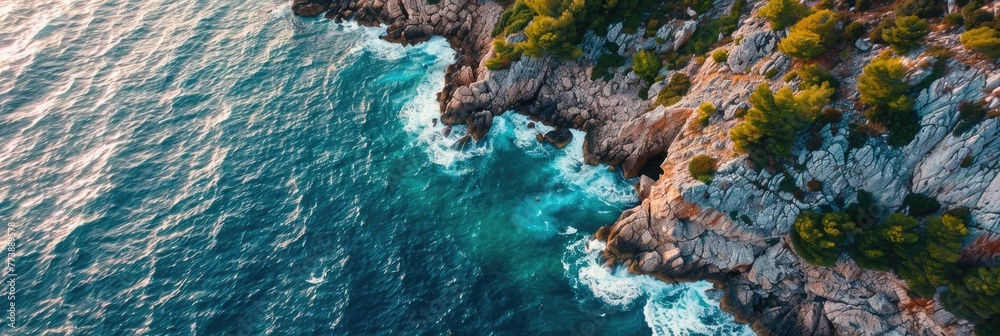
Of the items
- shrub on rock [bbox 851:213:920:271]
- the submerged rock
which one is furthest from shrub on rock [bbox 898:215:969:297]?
the submerged rock

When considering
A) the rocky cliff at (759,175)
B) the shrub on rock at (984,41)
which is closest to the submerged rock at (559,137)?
the rocky cliff at (759,175)

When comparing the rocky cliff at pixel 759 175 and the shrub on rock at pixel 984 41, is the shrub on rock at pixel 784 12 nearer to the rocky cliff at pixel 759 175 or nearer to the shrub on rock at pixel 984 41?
the rocky cliff at pixel 759 175

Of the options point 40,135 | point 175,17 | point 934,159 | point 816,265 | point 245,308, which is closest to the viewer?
point 934,159

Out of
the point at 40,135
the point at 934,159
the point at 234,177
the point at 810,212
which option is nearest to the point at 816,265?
the point at 810,212

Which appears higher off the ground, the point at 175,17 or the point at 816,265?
the point at 175,17

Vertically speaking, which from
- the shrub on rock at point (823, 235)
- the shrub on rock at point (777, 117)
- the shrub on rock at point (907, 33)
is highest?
the shrub on rock at point (907, 33)

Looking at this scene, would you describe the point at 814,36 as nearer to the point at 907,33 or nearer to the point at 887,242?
the point at 907,33

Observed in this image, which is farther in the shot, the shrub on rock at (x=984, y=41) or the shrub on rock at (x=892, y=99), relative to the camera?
→ the shrub on rock at (x=892, y=99)

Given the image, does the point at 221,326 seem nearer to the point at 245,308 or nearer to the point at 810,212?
the point at 245,308
